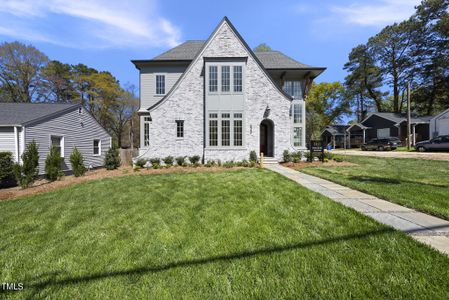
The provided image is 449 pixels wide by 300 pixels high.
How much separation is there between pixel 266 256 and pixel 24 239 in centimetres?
420

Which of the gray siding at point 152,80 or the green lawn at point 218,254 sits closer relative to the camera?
the green lawn at point 218,254

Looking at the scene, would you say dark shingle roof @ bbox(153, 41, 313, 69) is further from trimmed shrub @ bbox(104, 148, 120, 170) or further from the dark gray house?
the dark gray house

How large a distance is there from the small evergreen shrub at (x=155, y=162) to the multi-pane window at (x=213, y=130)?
3.51 meters

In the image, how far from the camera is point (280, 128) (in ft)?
47.4

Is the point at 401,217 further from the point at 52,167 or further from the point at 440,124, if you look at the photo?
the point at 440,124

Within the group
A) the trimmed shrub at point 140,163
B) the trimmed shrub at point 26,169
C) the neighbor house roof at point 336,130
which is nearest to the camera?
the trimmed shrub at point 26,169

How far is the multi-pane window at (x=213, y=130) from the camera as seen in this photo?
45.3 ft

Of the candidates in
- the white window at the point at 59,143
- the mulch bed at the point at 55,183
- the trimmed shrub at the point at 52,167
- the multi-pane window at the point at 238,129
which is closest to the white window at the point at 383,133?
the multi-pane window at the point at 238,129

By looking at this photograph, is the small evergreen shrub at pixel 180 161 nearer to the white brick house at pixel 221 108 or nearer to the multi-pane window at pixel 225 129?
the white brick house at pixel 221 108

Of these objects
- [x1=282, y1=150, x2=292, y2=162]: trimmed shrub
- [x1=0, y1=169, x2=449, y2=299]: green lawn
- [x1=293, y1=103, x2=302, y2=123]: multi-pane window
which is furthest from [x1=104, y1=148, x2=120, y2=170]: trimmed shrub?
[x1=293, y1=103, x2=302, y2=123]: multi-pane window

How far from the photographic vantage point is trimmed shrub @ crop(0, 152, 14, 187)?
10797 millimetres

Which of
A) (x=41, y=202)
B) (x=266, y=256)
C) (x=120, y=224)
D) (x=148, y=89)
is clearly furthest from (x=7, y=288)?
(x=148, y=89)

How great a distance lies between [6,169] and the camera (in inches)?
430

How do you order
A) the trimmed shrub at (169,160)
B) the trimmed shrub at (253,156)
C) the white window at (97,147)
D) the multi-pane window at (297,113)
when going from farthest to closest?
1. the white window at (97,147)
2. the multi-pane window at (297,113)
3. the trimmed shrub at (253,156)
4. the trimmed shrub at (169,160)
